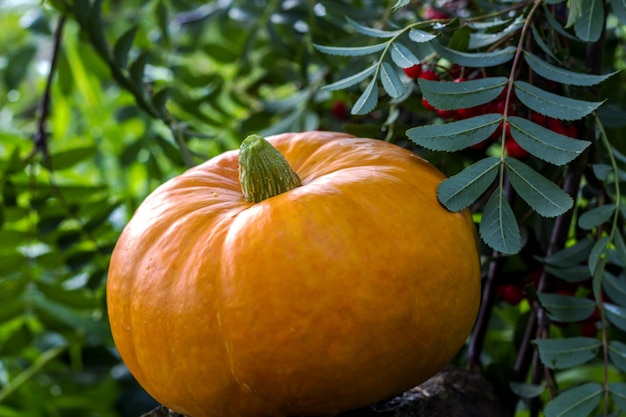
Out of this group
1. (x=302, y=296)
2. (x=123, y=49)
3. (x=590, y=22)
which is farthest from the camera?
(x=123, y=49)

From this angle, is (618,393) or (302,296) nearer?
(302,296)

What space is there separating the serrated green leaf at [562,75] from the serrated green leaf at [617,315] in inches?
9.4

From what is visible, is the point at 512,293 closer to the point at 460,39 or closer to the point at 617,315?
the point at 617,315

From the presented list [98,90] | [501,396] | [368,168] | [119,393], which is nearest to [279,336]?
[368,168]

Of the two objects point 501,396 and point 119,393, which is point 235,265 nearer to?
point 501,396

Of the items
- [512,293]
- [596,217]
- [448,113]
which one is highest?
[448,113]

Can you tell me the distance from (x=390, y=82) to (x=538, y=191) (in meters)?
0.16

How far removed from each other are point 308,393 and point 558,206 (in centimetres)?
26

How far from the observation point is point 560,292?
2.65 feet

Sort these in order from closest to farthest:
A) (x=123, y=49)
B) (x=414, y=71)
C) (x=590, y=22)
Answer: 1. (x=590, y=22)
2. (x=414, y=71)
3. (x=123, y=49)

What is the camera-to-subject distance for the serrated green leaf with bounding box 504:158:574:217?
583mm

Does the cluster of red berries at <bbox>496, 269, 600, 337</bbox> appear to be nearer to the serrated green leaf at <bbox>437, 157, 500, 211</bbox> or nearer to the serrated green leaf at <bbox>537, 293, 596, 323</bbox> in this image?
the serrated green leaf at <bbox>537, 293, 596, 323</bbox>

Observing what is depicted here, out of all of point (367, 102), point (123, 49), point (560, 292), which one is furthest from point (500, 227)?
point (123, 49)

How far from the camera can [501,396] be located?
804 millimetres
